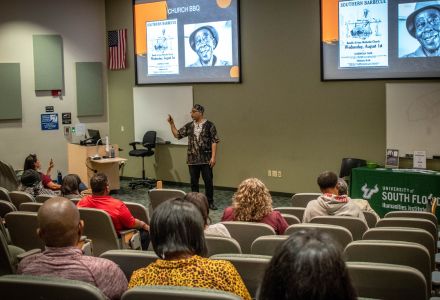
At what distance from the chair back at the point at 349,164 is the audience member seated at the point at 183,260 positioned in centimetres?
654

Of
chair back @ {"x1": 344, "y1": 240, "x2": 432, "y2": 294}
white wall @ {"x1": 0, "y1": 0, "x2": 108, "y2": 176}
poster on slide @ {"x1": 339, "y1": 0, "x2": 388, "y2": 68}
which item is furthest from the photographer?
white wall @ {"x1": 0, "y1": 0, "x2": 108, "y2": 176}

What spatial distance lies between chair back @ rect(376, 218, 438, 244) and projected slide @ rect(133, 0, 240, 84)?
5812mm

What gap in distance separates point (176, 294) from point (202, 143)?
672 centimetres

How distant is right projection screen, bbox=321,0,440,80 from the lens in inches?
317

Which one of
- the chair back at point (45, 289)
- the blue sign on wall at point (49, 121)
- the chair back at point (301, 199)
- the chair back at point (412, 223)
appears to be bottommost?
the chair back at point (301, 199)

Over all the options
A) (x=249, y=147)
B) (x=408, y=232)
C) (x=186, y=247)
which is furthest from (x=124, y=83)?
(x=186, y=247)

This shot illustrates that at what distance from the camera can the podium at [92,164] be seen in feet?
32.7

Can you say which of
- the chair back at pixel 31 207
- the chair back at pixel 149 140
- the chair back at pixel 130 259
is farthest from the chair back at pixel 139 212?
the chair back at pixel 149 140

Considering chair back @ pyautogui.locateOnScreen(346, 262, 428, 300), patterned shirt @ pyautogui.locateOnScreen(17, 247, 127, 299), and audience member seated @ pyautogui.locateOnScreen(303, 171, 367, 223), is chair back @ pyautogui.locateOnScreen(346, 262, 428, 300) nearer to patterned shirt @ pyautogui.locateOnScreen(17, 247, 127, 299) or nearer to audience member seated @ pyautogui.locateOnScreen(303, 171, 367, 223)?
patterned shirt @ pyautogui.locateOnScreen(17, 247, 127, 299)

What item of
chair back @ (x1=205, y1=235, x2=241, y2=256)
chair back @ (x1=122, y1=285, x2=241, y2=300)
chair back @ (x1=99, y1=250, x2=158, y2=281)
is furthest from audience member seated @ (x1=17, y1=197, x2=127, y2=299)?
chair back @ (x1=205, y1=235, x2=241, y2=256)

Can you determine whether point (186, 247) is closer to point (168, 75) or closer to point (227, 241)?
point (227, 241)

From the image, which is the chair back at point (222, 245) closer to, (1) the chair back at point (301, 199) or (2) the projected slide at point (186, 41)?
(1) the chair back at point (301, 199)

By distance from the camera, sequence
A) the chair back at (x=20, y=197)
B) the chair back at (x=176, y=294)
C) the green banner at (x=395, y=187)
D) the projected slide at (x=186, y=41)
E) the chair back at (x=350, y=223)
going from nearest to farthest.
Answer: the chair back at (x=176, y=294) → the chair back at (x=350, y=223) → the chair back at (x=20, y=197) → the green banner at (x=395, y=187) → the projected slide at (x=186, y=41)

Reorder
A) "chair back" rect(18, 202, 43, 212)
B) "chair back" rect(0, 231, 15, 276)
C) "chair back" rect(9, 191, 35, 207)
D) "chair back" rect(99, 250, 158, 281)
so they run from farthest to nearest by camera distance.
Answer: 1. "chair back" rect(9, 191, 35, 207)
2. "chair back" rect(18, 202, 43, 212)
3. "chair back" rect(0, 231, 15, 276)
4. "chair back" rect(99, 250, 158, 281)
